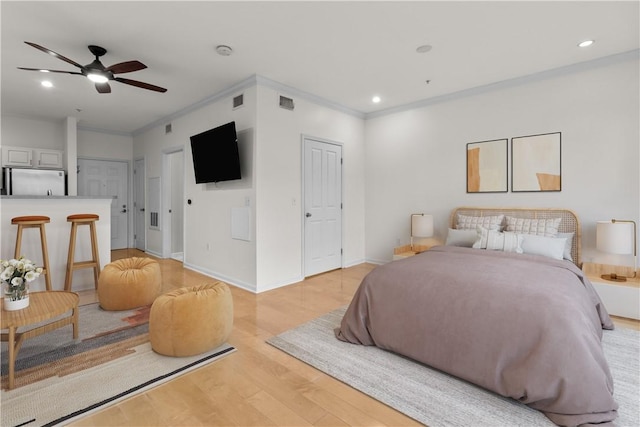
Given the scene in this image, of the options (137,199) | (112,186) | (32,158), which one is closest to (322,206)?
(137,199)

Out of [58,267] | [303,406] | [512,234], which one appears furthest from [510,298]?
[58,267]

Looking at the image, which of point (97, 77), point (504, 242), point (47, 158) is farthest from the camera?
point (47, 158)

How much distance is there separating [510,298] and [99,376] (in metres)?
2.72

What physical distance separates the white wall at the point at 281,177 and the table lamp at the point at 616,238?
3399 millimetres

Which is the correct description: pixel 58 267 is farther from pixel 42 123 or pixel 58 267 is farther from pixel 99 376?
pixel 42 123

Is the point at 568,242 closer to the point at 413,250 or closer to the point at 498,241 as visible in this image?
the point at 498,241

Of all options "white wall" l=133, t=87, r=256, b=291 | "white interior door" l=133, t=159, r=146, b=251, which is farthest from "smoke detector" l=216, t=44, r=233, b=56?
"white interior door" l=133, t=159, r=146, b=251

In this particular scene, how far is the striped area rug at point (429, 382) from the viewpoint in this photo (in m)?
1.64

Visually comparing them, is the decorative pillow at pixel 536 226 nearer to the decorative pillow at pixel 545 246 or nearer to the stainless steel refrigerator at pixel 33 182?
the decorative pillow at pixel 545 246

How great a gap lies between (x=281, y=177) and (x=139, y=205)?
170 inches

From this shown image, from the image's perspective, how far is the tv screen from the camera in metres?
3.90

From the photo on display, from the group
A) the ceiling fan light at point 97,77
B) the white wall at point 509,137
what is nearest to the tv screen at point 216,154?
the ceiling fan light at point 97,77

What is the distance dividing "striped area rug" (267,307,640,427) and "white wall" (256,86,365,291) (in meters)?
1.48

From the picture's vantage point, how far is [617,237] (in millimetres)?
2984
